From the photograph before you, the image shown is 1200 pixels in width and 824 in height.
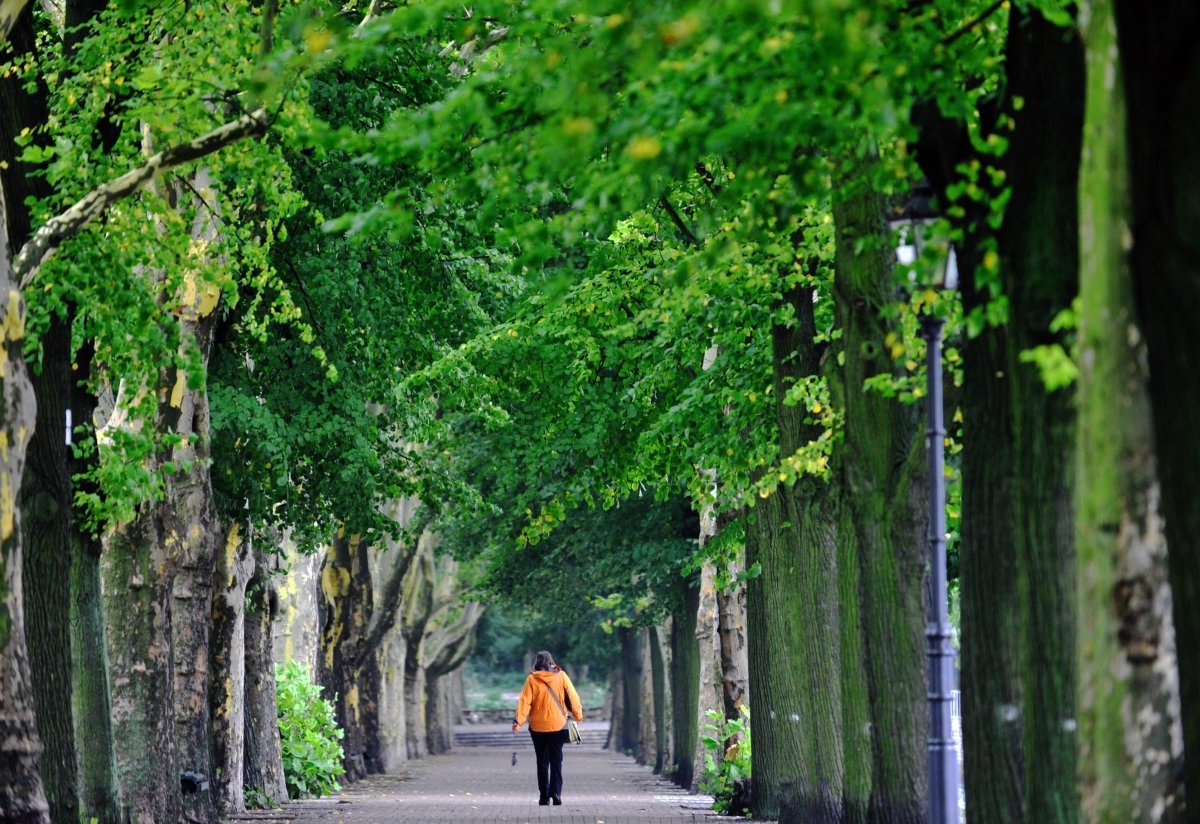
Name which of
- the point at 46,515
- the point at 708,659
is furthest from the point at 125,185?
the point at 708,659

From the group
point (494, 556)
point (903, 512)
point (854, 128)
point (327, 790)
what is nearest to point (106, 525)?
point (903, 512)

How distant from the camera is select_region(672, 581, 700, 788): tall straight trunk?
32.5 metres

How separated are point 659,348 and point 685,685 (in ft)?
43.1

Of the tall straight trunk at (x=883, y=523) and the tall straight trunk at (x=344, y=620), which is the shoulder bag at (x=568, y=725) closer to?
the tall straight trunk at (x=344, y=620)

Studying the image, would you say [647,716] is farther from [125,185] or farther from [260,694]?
[125,185]

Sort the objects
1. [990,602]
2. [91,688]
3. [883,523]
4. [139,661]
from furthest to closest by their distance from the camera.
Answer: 1. [139,661]
2. [91,688]
3. [883,523]
4. [990,602]

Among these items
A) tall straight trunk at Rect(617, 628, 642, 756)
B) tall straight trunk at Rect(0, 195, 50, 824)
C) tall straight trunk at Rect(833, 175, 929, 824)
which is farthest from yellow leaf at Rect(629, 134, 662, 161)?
→ tall straight trunk at Rect(617, 628, 642, 756)

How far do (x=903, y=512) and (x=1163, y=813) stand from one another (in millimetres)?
6396

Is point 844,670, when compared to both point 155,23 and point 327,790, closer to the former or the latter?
point 155,23

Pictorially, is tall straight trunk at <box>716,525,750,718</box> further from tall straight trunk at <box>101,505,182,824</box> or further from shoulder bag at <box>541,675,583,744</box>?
tall straight trunk at <box>101,505,182,824</box>

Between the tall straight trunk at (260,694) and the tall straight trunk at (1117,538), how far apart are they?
19.7 metres

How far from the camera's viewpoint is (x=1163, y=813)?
6.95 m

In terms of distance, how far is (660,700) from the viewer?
43.9 meters

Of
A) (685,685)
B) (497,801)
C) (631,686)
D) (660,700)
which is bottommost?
(497,801)
